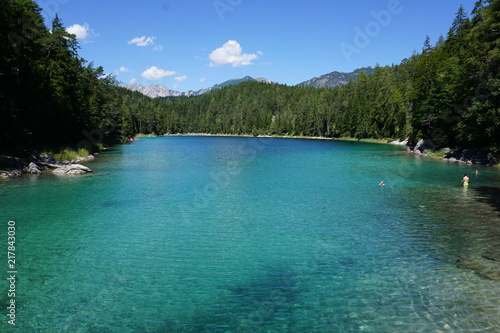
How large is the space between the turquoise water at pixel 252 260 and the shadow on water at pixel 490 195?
0.55 ft

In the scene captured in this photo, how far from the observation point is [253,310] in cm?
1253

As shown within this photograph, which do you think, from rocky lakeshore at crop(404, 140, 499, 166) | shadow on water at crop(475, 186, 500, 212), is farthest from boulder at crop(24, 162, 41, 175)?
rocky lakeshore at crop(404, 140, 499, 166)

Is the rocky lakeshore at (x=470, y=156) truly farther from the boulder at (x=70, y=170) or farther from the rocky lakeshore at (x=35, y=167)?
the boulder at (x=70, y=170)

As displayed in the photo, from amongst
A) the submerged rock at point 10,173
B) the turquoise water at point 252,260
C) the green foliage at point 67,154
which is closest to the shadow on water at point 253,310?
the turquoise water at point 252,260

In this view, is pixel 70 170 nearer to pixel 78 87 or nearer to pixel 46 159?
pixel 46 159

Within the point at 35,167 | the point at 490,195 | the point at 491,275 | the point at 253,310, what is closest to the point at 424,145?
the point at 490,195

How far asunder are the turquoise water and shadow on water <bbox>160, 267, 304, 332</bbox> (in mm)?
63

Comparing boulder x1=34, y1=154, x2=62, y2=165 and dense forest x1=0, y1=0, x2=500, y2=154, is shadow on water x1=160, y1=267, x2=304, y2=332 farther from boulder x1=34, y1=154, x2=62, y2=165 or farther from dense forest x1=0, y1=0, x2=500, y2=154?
boulder x1=34, y1=154, x2=62, y2=165

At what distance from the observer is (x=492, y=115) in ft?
165

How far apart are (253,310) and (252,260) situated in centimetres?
498

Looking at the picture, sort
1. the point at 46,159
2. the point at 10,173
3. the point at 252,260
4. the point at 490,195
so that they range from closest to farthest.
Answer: the point at 252,260 → the point at 490,195 → the point at 10,173 → the point at 46,159

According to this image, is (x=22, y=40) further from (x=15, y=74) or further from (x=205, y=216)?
(x=205, y=216)

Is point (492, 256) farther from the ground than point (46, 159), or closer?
closer

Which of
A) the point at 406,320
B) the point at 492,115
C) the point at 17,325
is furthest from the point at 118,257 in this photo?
the point at 492,115
